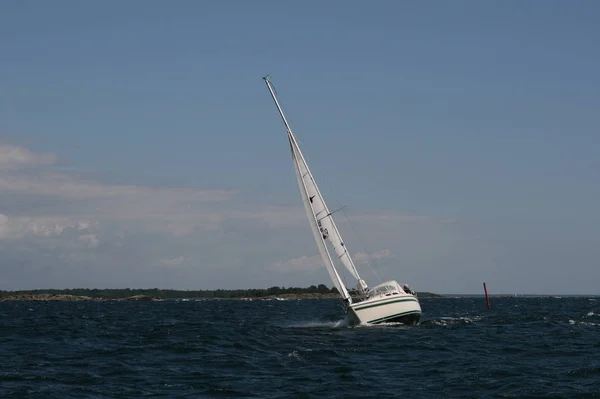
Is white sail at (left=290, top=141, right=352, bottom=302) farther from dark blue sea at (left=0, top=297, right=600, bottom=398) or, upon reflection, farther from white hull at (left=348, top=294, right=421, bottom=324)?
dark blue sea at (left=0, top=297, right=600, bottom=398)

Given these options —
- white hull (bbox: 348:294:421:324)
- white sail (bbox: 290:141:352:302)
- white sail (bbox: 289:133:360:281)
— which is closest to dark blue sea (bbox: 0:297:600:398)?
white hull (bbox: 348:294:421:324)

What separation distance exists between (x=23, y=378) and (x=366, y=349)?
→ 47.6 ft

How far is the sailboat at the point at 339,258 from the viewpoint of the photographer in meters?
42.6

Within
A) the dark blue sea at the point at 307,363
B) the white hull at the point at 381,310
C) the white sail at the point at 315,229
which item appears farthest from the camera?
the white sail at the point at 315,229

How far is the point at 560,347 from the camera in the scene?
31.9 metres

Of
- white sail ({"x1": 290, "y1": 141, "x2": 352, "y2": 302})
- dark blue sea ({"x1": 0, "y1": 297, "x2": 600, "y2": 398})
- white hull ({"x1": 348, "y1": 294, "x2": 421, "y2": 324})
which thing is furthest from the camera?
white sail ({"x1": 290, "y1": 141, "x2": 352, "y2": 302})

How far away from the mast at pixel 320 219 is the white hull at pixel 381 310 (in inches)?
97.0

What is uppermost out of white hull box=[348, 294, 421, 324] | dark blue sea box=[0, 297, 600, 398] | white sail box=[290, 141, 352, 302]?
white sail box=[290, 141, 352, 302]

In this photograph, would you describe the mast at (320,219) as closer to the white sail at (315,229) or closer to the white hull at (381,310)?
the white sail at (315,229)

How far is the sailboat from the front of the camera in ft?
140

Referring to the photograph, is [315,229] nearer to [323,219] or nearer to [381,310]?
[323,219]

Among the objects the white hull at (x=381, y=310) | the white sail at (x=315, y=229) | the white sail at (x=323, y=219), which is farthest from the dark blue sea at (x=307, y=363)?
the white sail at (x=323, y=219)

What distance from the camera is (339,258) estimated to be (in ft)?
147

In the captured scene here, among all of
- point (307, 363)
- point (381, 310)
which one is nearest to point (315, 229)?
point (381, 310)
